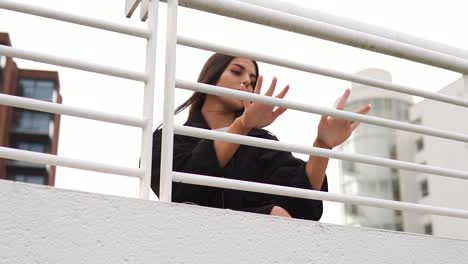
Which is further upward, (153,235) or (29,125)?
(29,125)

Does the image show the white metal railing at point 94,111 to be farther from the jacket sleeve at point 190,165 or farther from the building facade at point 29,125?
the building facade at point 29,125

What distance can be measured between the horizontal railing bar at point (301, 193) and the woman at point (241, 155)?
221 millimetres

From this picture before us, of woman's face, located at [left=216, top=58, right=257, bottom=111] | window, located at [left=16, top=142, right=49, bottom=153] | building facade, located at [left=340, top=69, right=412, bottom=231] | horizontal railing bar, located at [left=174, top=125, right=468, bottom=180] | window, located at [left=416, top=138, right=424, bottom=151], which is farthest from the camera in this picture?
window, located at [left=16, top=142, right=49, bottom=153]

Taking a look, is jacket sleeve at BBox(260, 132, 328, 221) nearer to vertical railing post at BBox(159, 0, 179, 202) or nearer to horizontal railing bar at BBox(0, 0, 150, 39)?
vertical railing post at BBox(159, 0, 179, 202)

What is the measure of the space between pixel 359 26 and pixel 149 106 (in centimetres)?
79

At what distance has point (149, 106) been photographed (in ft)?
5.38

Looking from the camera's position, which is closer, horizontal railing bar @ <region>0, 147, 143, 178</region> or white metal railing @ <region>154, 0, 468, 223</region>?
horizontal railing bar @ <region>0, 147, 143, 178</region>

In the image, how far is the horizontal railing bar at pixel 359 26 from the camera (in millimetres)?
2016

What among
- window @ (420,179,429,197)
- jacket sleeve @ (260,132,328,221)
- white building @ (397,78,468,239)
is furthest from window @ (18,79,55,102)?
jacket sleeve @ (260,132,328,221)

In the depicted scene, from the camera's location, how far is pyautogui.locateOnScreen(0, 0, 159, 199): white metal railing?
148 centimetres

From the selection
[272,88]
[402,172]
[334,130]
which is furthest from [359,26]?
[402,172]

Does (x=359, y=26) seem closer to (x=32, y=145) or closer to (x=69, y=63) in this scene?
(x=69, y=63)

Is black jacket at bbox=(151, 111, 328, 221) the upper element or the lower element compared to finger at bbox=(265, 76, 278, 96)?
lower

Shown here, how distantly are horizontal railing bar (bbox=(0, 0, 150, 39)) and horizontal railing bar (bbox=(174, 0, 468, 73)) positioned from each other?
0.22 meters
